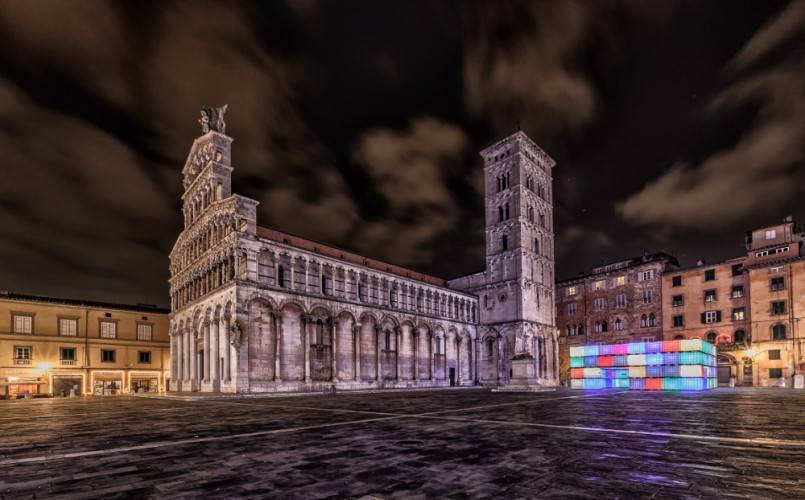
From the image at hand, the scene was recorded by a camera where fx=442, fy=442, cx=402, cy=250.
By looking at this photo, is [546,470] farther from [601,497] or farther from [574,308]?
[574,308]

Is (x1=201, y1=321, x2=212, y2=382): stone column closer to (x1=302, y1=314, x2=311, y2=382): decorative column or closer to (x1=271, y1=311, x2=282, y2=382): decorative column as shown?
(x1=271, y1=311, x2=282, y2=382): decorative column

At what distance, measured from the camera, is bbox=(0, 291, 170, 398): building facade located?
4409cm

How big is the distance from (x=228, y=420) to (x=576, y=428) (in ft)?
35.3

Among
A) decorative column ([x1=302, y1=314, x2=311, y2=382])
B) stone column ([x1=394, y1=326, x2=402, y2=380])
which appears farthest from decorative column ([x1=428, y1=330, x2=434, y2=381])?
decorative column ([x1=302, y1=314, x2=311, y2=382])

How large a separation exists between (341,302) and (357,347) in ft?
15.7

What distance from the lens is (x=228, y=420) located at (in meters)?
14.6

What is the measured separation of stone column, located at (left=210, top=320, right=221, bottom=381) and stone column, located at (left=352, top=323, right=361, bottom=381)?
12377mm

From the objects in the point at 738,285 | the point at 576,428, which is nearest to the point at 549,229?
the point at 738,285

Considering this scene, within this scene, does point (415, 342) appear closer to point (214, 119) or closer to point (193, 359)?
point (193, 359)

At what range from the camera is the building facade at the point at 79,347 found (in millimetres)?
44094

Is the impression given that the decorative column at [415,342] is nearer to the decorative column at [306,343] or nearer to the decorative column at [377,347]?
the decorative column at [377,347]

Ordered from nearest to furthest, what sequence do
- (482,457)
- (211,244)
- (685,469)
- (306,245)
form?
(685,469) → (482,457) → (211,244) → (306,245)

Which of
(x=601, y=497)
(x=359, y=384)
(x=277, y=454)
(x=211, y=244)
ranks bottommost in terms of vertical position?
(x=359, y=384)

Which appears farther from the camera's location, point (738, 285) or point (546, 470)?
point (738, 285)
